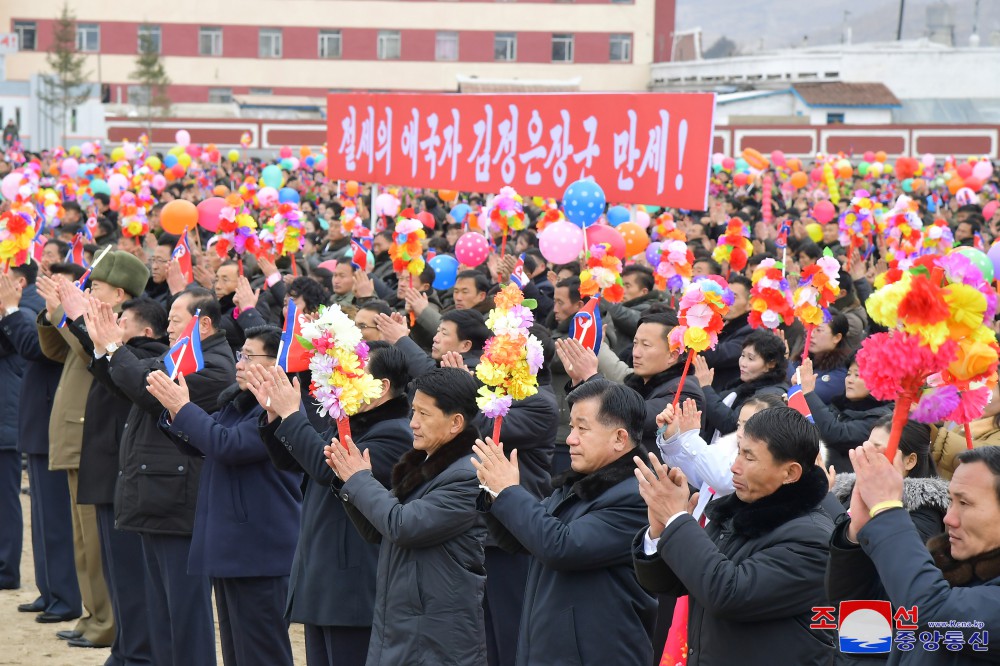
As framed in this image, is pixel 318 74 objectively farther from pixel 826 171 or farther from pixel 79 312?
pixel 79 312

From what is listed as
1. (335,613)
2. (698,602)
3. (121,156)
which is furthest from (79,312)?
(121,156)

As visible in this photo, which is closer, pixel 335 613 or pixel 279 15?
pixel 335 613

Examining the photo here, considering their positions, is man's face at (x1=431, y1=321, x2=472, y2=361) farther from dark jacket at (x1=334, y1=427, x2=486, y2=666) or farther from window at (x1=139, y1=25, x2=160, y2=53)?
window at (x1=139, y1=25, x2=160, y2=53)

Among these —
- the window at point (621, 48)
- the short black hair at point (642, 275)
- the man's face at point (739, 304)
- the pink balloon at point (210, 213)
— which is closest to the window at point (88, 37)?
the window at point (621, 48)

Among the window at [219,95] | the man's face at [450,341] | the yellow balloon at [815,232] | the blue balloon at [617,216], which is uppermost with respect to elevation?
the window at [219,95]

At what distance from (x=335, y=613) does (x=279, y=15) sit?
164ft

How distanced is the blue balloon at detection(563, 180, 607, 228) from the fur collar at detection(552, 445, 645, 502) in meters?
5.67

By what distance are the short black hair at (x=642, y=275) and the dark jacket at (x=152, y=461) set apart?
3.47 meters

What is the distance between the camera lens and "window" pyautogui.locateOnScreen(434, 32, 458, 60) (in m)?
52.8

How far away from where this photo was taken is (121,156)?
75.6 ft

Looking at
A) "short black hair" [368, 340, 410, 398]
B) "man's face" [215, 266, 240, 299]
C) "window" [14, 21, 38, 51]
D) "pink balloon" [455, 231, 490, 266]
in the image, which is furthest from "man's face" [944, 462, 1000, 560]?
"window" [14, 21, 38, 51]

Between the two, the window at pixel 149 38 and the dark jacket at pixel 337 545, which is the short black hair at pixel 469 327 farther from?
the window at pixel 149 38

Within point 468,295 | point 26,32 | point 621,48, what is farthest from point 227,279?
point 26,32

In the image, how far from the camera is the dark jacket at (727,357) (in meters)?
7.36
